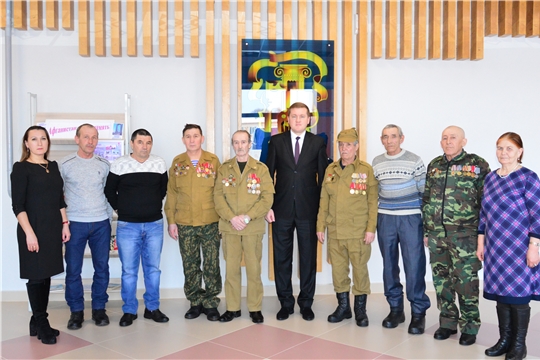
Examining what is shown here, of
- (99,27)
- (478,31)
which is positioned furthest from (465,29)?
(99,27)

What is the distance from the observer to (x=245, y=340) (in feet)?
11.8

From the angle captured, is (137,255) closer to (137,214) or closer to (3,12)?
(137,214)

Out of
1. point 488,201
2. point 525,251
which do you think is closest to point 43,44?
point 488,201

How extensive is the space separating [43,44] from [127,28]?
84cm

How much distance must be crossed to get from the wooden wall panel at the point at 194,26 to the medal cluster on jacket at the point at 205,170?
130cm

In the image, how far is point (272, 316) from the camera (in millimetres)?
4203

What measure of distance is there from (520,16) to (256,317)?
3.90 metres

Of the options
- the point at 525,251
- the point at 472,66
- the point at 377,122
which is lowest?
the point at 525,251

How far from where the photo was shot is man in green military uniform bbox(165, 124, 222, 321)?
13.3ft

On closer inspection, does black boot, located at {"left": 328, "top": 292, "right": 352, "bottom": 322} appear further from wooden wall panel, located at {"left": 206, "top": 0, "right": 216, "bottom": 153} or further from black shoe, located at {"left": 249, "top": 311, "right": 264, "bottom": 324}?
wooden wall panel, located at {"left": 206, "top": 0, "right": 216, "bottom": 153}

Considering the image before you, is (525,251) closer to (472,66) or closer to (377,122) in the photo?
(377,122)

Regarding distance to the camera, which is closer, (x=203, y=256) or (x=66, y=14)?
(x=203, y=256)

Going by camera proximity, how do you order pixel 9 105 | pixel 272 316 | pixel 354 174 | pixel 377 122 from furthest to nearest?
pixel 377 122, pixel 9 105, pixel 272 316, pixel 354 174

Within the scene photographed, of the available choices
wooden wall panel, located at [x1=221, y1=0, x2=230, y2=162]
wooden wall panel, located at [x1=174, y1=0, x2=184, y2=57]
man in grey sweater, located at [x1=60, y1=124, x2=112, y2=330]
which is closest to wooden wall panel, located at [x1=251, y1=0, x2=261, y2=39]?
wooden wall panel, located at [x1=221, y1=0, x2=230, y2=162]
